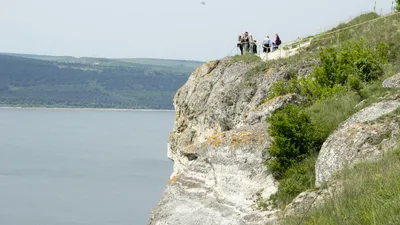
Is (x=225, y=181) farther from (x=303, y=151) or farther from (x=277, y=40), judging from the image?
(x=277, y=40)

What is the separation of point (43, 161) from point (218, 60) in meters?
79.4

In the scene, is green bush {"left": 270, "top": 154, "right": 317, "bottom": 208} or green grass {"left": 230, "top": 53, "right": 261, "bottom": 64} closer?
green bush {"left": 270, "top": 154, "right": 317, "bottom": 208}

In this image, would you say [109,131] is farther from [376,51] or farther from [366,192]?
[366,192]

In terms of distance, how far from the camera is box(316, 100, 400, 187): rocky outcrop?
1382 centimetres

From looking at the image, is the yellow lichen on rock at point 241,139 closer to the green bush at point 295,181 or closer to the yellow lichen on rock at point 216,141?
the yellow lichen on rock at point 216,141

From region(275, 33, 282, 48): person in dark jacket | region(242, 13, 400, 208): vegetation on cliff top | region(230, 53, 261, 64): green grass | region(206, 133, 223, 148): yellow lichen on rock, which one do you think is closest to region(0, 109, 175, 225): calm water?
region(275, 33, 282, 48): person in dark jacket

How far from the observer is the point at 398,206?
24.0 ft

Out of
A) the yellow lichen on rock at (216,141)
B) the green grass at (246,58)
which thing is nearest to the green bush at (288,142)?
the yellow lichen on rock at (216,141)

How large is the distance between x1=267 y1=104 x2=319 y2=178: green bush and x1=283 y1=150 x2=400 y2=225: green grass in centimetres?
673

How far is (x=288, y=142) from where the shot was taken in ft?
54.6

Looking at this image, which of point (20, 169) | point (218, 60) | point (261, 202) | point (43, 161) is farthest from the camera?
point (43, 161)

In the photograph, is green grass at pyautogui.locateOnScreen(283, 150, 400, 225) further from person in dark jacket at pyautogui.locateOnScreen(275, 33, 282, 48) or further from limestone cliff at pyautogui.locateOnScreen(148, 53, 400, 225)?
person in dark jacket at pyautogui.locateOnScreen(275, 33, 282, 48)

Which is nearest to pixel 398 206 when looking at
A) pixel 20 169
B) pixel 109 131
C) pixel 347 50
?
pixel 347 50

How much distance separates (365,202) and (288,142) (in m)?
8.68
